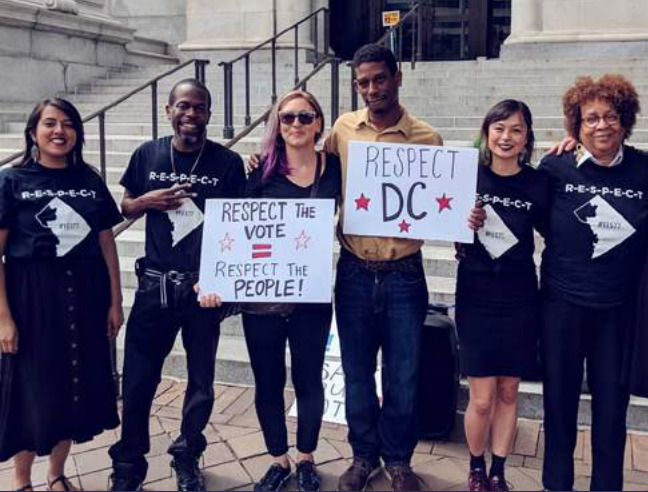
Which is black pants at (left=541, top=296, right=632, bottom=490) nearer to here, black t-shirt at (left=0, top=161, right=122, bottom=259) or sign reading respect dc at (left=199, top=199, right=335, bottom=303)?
sign reading respect dc at (left=199, top=199, right=335, bottom=303)

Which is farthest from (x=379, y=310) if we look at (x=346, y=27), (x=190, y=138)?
(x=346, y=27)

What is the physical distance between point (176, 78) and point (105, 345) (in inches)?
375

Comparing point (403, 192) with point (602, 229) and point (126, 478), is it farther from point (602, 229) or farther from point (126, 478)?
point (126, 478)

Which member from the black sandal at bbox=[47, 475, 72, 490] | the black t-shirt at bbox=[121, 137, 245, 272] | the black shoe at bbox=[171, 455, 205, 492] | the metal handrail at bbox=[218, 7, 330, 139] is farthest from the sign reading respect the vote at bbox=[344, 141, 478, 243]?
the metal handrail at bbox=[218, 7, 330, 139]

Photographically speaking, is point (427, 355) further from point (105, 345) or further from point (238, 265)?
point (105, 345)

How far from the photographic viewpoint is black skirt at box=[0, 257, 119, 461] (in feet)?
11.6

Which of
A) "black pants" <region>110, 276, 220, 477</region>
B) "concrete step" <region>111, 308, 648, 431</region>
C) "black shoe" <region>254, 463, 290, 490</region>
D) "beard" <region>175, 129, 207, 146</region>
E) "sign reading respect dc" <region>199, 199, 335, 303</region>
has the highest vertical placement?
"beard" <region>175, 129, 207, 146</region>

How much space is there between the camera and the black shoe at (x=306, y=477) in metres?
3.91

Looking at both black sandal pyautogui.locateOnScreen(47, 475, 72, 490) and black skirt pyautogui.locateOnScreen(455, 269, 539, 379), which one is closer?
black skirt pyautogui.locateOnScreen(455, 269, 539, 379)

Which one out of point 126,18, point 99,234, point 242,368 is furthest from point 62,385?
point 126,18

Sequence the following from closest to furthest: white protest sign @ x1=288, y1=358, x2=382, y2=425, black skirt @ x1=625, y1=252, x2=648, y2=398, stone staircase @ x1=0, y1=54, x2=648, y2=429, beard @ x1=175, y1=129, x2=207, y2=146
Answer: black skirt @ x1=625, y1=252, x2=648, y2=398 → beard @ x1=175, y1=129, x2=207, y2=146 → white protest sign @ x1=288, y1=358, x2=382, y2=425 → stone staircase @ x1=0, y1=54, x2=648, y2=429

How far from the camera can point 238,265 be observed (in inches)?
148

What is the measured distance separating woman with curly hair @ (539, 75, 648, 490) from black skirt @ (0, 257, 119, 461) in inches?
83.0

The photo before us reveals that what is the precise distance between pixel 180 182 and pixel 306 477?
62.6 inches
